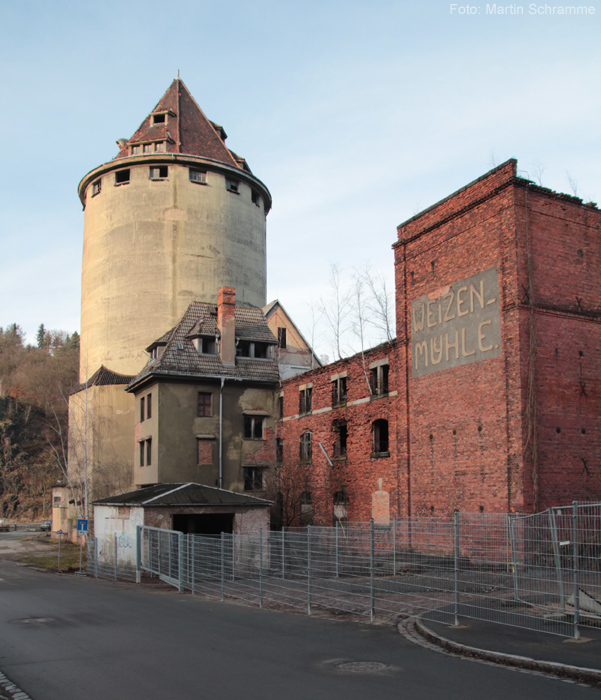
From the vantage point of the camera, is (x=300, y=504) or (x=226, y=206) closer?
(x=300, y=504)

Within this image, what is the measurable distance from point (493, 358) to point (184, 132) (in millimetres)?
35221

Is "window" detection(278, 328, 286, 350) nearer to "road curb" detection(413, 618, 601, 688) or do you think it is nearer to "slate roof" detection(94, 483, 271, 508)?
"slate roof" detection(94, 483, 271, 508)

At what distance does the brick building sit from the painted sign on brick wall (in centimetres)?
5

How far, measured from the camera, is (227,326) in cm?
3816

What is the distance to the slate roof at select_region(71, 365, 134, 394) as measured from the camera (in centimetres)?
4488

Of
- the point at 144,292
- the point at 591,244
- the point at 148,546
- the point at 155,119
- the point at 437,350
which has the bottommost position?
the point at 148,546

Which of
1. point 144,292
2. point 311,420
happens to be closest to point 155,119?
point 144,292

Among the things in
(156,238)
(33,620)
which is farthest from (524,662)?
(156,238)

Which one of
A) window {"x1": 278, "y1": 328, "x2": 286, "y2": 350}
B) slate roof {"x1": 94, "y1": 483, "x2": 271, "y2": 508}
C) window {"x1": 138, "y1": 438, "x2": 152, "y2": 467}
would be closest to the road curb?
slate roof {"x1": 94, "y1": 483, "x2": 271, "y2": 508}

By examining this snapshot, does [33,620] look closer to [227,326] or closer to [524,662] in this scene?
[524,662]

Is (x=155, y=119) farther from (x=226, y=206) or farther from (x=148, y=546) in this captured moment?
(x=148, y=546)

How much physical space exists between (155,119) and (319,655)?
47.9m

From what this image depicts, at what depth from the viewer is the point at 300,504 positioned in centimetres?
3456

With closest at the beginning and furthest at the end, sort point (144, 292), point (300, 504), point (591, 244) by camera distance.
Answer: point (591, 244)
point (300, 504)
point (144, 292)
